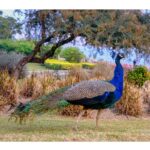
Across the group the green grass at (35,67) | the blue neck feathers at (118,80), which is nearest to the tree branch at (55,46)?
the green grass at (35,67)

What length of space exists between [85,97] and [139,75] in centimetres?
111

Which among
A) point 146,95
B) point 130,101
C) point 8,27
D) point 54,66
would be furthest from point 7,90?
point 146,95

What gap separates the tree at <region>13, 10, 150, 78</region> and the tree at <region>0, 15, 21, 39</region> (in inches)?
8.3

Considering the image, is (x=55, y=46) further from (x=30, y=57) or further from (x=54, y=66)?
(x=30, y=57)

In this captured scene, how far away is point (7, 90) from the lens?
35.9 feet

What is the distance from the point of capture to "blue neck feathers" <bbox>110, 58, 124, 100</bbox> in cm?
1058

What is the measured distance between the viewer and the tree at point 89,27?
35.3 ft

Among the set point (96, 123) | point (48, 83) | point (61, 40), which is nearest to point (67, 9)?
point (61, 40)

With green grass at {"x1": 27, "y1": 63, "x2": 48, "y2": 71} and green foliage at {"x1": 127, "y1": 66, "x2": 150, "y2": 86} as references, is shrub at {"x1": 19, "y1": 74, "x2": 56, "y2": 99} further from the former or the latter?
green foliage at {"x1": 127, "y1": 66, "x2": 150, "y2": 86}

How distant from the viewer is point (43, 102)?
10500 mm

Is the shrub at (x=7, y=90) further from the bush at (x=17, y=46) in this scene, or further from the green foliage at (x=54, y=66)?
the green foliage at (x=54, y=66)
